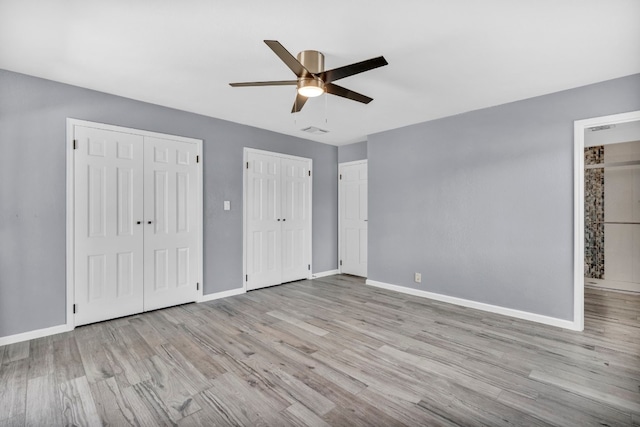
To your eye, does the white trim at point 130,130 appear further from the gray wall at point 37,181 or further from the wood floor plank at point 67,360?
the wood floor plank at point 67,360

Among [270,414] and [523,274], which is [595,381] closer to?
[523,274]

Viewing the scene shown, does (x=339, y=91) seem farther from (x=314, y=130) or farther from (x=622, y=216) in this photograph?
→ (x=622, y=216)

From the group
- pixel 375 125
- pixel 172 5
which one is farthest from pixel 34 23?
pixel 375 125

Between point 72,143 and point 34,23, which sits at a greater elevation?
point 34,23

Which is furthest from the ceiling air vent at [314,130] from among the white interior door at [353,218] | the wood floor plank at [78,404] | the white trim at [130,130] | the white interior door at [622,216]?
the white interior door at [622,216]

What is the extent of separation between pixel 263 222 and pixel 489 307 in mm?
3363

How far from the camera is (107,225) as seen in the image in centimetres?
325

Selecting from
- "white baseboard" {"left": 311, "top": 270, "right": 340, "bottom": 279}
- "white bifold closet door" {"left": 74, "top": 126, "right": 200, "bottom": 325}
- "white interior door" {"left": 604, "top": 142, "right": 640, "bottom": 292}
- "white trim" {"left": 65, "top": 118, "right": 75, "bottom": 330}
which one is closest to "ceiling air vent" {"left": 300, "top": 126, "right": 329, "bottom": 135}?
"white bifold closet door" {"left": 74, "top": 126, "right": 200, "bottom": 325}

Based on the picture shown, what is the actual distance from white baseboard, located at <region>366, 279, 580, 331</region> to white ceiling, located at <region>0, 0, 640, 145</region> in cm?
249

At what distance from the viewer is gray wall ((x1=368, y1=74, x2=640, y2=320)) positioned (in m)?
3.14

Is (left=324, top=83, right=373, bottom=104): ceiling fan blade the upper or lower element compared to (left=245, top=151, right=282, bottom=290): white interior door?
upper

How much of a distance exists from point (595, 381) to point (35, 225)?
196 inches

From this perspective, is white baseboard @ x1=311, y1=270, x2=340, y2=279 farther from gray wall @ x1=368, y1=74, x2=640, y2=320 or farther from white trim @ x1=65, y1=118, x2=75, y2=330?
white trim @ x1=65, y1=118, x2=75, y2=330

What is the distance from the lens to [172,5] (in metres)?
1.88
